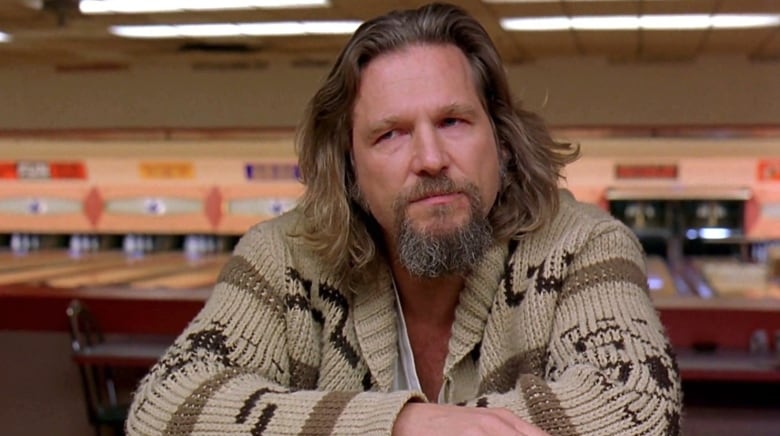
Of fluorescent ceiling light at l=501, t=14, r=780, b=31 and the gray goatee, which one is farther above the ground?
fluorescent ceiling light at l=501, t=14, r=780, b=31

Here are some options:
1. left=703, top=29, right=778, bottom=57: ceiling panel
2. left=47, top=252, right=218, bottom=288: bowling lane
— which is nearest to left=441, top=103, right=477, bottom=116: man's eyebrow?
left=703, top=29, right=778, bottom=57: ceiling panel

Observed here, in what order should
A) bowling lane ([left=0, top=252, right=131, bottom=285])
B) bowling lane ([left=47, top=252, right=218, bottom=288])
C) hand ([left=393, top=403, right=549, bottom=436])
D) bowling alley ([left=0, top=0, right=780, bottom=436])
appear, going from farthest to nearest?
bowling lane ([left=0, top=252, right=131, bottom=285])
bowling lane ([left=47, top=252, right=218, bottom=288])
bowling alley ([left=0, top=0, right=780, bottom=436])
hand ([left=393, top=403, right=549, bottom=436])

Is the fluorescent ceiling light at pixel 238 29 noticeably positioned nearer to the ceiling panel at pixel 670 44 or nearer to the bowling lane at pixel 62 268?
the ceiling panel at pixel 670 44

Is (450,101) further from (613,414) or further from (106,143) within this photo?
(106,143)

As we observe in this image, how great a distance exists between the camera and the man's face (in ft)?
3.53

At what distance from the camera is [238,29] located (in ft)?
11.7

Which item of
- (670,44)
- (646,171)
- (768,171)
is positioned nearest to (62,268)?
(646,171)

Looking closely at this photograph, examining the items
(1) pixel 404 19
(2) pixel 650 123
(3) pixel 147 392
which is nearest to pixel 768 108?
(2) pixel 650 123

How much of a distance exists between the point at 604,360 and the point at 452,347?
224 mm

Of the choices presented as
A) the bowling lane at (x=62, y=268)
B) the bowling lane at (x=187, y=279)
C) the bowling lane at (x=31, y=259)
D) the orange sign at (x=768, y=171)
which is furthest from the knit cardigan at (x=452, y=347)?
the bowling lane at (x=31, y=259)

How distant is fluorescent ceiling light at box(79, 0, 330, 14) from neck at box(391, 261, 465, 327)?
6.42ft

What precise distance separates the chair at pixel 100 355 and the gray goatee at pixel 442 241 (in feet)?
7.73

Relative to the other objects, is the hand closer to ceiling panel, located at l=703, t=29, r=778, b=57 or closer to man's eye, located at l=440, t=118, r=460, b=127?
man's eye, located at l=440, t=118, r=460, b=127

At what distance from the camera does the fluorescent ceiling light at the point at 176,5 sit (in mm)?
3070
